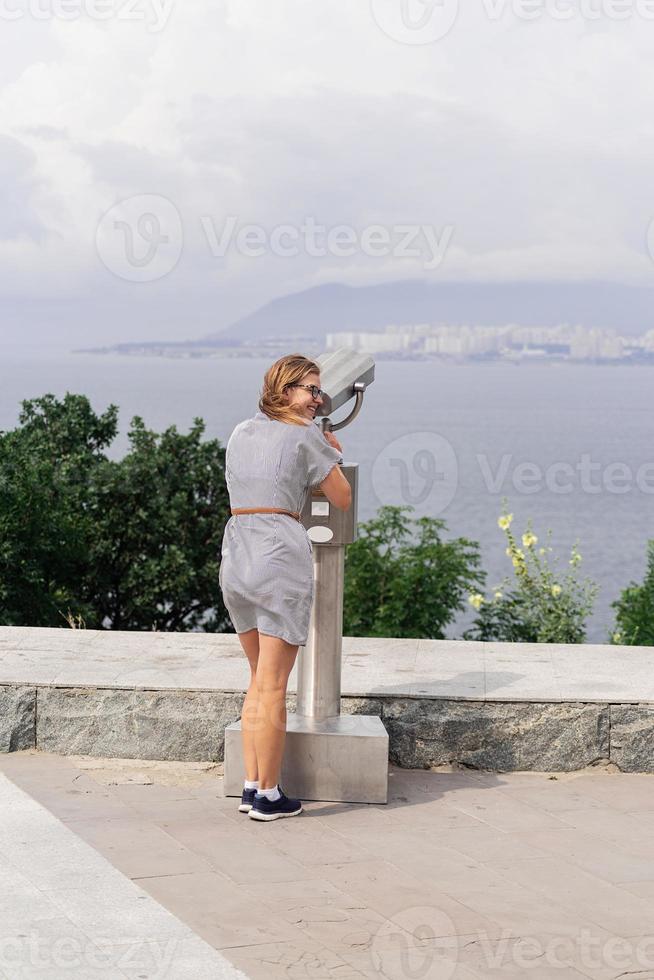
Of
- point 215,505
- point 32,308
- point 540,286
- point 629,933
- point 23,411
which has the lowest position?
point 629,933

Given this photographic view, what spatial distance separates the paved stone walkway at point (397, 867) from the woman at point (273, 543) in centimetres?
29

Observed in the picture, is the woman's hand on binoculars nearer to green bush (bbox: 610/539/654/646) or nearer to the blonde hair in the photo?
the blonde hair

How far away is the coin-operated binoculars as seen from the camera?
477 cm

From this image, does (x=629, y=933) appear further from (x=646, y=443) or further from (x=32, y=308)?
(x=32, y=308)

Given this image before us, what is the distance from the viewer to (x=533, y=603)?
29.0ft

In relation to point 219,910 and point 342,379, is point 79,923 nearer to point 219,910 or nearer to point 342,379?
point 219,910

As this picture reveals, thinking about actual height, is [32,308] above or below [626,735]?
above

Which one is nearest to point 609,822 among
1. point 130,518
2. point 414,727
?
point 414,727

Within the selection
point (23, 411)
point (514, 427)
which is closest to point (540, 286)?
point (514, 427)

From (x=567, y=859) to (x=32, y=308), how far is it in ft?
353

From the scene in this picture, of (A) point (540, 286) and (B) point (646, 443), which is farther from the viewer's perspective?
(A) point (540, 286)

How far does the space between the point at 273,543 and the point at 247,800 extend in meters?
0.95

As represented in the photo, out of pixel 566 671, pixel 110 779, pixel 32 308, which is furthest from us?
pixel 32 308

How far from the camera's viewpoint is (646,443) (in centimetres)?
8462
